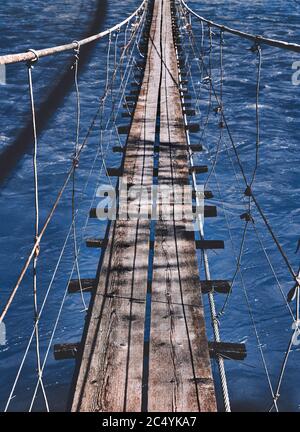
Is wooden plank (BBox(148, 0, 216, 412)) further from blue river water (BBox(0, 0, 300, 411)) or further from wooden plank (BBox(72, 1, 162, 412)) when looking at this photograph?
blue river water (BBox(0, 0, 300, 411))

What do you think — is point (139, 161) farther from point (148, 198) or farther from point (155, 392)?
point (155, 392)

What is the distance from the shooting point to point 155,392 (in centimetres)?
227

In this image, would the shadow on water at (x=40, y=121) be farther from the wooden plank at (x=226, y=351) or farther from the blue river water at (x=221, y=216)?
the wooden plank at (x=226, y=351)

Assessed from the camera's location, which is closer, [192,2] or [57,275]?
[57,275]

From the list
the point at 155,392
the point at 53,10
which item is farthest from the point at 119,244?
the point at 53,10

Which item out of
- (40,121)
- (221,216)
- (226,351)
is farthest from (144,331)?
(40,121)

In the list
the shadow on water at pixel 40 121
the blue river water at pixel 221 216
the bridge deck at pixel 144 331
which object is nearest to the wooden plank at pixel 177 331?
the bridge deck at pixel 144 331

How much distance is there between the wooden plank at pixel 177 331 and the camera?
7.37 ft

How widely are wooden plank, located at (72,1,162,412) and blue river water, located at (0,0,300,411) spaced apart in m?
1.72

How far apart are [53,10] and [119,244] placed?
26270 mm

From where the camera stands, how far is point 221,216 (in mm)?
7215

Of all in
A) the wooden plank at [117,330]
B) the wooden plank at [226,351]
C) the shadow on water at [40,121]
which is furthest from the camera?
the shadow on water at [40,121]

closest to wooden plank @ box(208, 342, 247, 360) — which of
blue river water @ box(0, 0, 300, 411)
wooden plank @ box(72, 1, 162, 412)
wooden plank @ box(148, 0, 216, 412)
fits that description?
wooden plank @ box(148, 0, 216, 412)
